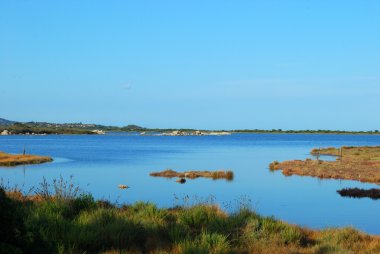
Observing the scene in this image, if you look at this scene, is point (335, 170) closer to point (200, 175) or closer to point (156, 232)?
point (200, 175)

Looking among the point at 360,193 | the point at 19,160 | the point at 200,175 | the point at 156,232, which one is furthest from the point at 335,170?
the point at 156,232

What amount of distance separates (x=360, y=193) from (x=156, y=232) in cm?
2825

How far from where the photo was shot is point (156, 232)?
11.3m

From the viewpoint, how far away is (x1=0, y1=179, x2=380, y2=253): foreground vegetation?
933 cm

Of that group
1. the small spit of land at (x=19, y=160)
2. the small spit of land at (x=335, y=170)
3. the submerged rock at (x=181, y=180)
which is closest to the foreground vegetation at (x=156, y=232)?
the submerged rock at (x=181, y=180)

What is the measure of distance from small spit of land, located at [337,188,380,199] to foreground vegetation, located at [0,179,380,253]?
74.5 ft

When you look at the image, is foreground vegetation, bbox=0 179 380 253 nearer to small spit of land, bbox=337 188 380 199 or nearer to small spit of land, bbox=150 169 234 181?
small spit of land, bbox=337 188 380 199

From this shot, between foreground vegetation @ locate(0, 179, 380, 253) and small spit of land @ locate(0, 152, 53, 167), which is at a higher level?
foreground vegetation @ locate(0, 179, 380, 253)

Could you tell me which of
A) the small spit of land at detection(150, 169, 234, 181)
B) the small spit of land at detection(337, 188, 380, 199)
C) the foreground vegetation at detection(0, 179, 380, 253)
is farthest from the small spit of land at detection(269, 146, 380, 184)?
the foreground vegetation at detection(0, 179, 380, 253)

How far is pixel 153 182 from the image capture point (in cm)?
4425

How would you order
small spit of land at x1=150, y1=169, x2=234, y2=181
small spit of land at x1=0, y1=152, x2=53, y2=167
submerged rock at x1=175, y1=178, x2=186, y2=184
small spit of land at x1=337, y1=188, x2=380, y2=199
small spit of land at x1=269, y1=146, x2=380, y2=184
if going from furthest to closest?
small spit of land at x1=0, y1=152, x2=53, y2=167, small spit of land at x1=150, y1=169, x2=234, y2=181, small spit of land at x1=269, y1=146, x2=380, y2=184, submerged rock at x1=175, y1=178, x2=186, y2=184, small spit of land at x1=337, y1=188, x2=380, y2=199

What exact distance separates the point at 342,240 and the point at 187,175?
37.1 m

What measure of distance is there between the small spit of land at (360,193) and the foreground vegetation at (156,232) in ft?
74.5

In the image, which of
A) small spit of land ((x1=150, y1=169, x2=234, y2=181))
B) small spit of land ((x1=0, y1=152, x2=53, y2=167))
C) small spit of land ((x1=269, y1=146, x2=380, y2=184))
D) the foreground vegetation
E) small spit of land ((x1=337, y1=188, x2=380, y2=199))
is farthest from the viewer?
small spit of land ((x1=0, y1=152, x2=53, y2=167))
